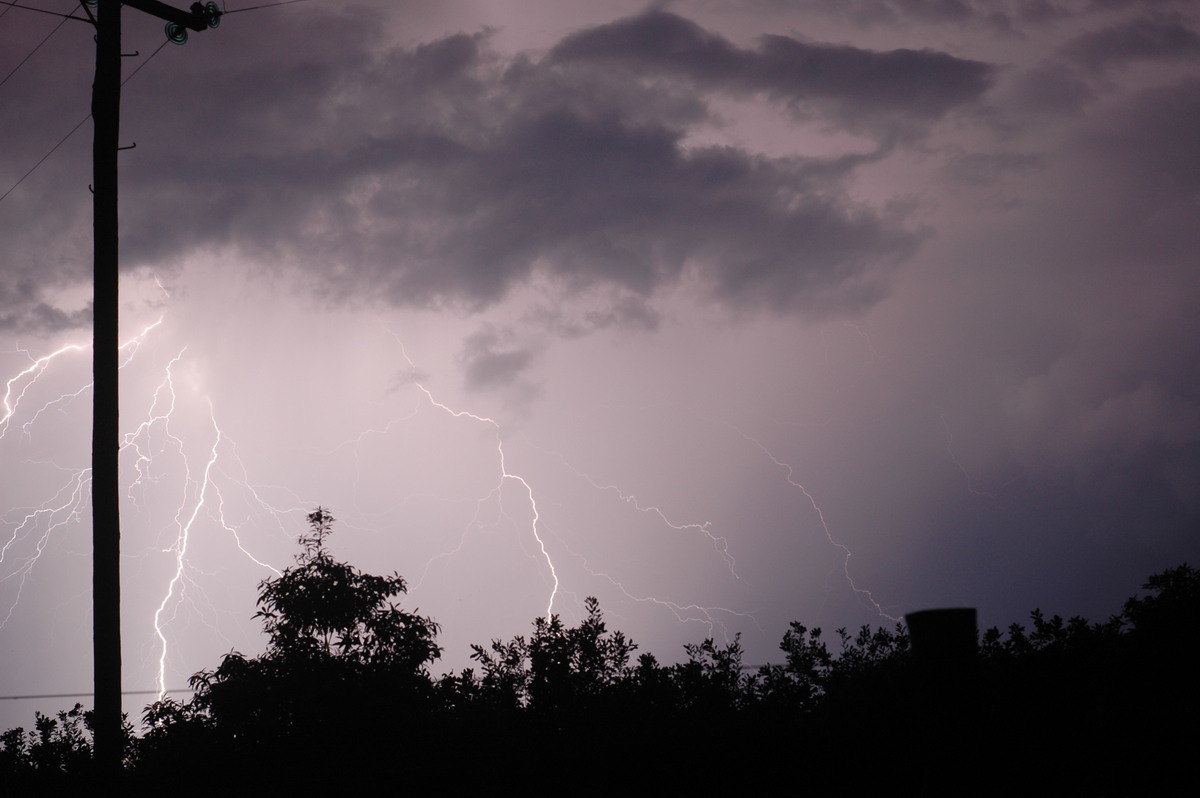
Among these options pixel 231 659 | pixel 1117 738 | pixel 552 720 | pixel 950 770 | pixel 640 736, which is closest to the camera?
pixel 950 770

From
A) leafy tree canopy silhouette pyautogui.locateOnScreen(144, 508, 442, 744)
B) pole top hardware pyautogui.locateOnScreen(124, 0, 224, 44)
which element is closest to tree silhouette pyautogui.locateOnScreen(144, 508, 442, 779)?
leafy tree canopy silhouette pyautogui.locateOnScreen(144, 508, 442, 744)

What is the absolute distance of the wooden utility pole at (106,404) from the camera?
18.7ft

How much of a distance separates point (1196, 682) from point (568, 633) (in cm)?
647

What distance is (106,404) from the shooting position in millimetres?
6184

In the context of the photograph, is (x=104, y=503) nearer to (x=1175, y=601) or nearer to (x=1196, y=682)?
(x=1196, y=682)

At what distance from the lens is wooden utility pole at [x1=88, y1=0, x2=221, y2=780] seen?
5688 millimetres

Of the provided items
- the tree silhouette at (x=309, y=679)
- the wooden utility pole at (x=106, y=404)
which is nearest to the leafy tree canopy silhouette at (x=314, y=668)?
the tree silhouette at (x=309, y=679)

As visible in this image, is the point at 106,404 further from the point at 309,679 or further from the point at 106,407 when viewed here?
the point at 309,679

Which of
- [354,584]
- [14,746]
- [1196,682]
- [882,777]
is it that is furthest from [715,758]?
[14,746]

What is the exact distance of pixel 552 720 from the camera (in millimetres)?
8312

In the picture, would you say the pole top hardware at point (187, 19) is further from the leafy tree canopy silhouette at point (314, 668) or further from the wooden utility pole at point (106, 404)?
Answer: the leafy tree canopy silhouette at point (314, 668)

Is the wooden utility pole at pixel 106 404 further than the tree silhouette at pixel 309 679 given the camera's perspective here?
No

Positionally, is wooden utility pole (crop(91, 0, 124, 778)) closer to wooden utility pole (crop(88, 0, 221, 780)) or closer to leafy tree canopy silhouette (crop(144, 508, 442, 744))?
wooden utility pole (crop(88, 0, 221, 780))

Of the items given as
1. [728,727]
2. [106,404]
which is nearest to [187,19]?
[106,404]
